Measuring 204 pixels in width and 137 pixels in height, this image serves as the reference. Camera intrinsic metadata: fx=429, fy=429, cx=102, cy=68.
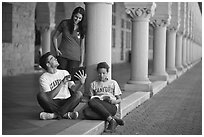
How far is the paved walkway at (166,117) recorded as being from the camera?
6.36 meters

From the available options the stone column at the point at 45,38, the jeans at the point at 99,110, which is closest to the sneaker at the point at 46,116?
the jeans at the point at 99,110

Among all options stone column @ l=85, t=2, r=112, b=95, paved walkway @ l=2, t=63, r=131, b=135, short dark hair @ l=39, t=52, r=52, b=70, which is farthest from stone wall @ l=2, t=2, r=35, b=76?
short dark hair @ l=39, t=52, r=52, b=70

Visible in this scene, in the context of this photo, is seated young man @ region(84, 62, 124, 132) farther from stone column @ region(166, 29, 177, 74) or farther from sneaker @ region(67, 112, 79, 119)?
stone column @ region(166, 29, 177, 74)

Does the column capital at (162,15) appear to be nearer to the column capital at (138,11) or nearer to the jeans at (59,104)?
the column capital at (138,11)

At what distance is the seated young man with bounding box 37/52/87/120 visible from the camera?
6.23m

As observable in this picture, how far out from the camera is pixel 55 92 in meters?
6.31

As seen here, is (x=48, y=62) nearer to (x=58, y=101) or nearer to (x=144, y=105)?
(x=58, y=101)

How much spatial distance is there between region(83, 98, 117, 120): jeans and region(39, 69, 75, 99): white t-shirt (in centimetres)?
41

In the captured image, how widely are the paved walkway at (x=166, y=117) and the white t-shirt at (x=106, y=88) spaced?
0.56 meters

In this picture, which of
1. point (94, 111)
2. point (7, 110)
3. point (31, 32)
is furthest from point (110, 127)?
point (31, 32)

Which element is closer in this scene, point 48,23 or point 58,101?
point 58,101

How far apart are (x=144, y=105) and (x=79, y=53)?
2.67 m

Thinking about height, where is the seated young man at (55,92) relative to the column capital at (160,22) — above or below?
below

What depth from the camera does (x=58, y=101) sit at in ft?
20.9
